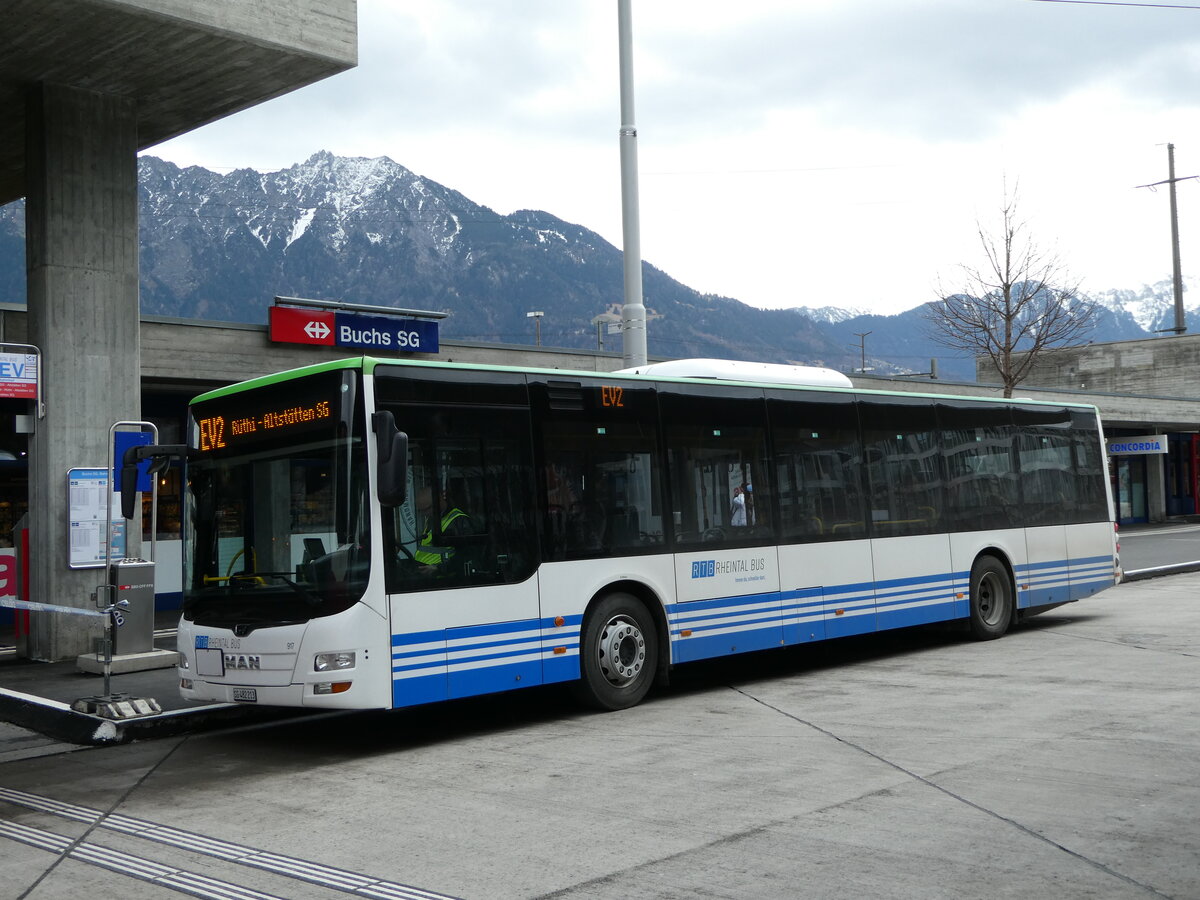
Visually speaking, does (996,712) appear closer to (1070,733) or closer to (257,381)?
(1070,733)

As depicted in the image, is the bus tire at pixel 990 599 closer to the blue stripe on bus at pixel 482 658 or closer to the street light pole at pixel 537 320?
the blue stripe on bus at pixel 482 658

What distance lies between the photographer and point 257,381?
9406mm

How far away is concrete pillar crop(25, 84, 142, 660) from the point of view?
46.3ft

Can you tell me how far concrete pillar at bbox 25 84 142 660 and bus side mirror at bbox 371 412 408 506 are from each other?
7380 millimetres

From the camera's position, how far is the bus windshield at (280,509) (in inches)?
340

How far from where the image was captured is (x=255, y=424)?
930cm

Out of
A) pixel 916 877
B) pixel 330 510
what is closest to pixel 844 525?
pixel 330 510

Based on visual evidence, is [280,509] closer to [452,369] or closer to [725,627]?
[452,369]

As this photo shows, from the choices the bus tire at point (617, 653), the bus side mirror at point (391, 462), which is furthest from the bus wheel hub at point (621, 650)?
the bus side mirror at point (391, 462)

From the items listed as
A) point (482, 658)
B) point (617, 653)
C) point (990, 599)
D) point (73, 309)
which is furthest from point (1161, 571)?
point (73, 309)

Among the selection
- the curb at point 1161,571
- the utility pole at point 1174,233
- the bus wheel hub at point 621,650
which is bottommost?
the curb at point 1161,571

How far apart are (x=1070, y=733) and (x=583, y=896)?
457cm

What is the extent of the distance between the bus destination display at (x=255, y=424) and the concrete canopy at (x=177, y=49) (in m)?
5.15

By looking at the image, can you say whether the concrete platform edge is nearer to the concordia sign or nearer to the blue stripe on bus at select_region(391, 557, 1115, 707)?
the blue stripe on bus at select_region(391, 557, 1115, 707)
